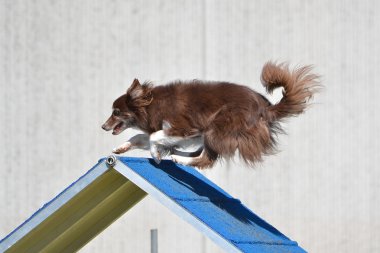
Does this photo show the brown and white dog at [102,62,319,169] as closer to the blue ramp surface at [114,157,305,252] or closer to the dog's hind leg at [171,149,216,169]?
the dog's hind leg at [171,149,216,169]

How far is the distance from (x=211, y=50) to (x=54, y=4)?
1.63m

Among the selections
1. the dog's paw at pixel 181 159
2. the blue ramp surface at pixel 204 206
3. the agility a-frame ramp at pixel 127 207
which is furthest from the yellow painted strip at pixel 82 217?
the dog's paw at pixel 181 159

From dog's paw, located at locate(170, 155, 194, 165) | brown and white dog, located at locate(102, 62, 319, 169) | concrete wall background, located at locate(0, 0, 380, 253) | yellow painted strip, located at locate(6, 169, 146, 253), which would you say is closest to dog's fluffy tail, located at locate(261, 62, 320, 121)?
brown and white dog, located at locate(102, 62, 319, 169)

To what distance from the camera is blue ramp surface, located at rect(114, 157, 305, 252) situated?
232 inches

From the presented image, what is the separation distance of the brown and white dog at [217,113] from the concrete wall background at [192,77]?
376 centimetres

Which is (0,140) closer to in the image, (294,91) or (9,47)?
(9,47)

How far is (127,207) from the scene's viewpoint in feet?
23.6

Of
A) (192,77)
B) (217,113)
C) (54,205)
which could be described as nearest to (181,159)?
(217,113)

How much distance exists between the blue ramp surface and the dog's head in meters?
Result: 0.34

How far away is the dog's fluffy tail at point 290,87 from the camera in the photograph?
22.1 ft

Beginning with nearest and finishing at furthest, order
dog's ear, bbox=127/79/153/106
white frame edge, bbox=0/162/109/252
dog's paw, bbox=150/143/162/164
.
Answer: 1. white frame edge, bbox=0/162/109/252
2. dog's paw, bbox=150/143/162/164
3. dog's ear, bbox=127/79/153/106

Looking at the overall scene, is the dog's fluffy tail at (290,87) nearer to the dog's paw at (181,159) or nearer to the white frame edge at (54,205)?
the dog's paw at (181,159)

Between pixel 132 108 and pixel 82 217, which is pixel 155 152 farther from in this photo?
pixel 82 217

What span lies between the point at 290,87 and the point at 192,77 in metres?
4.15
